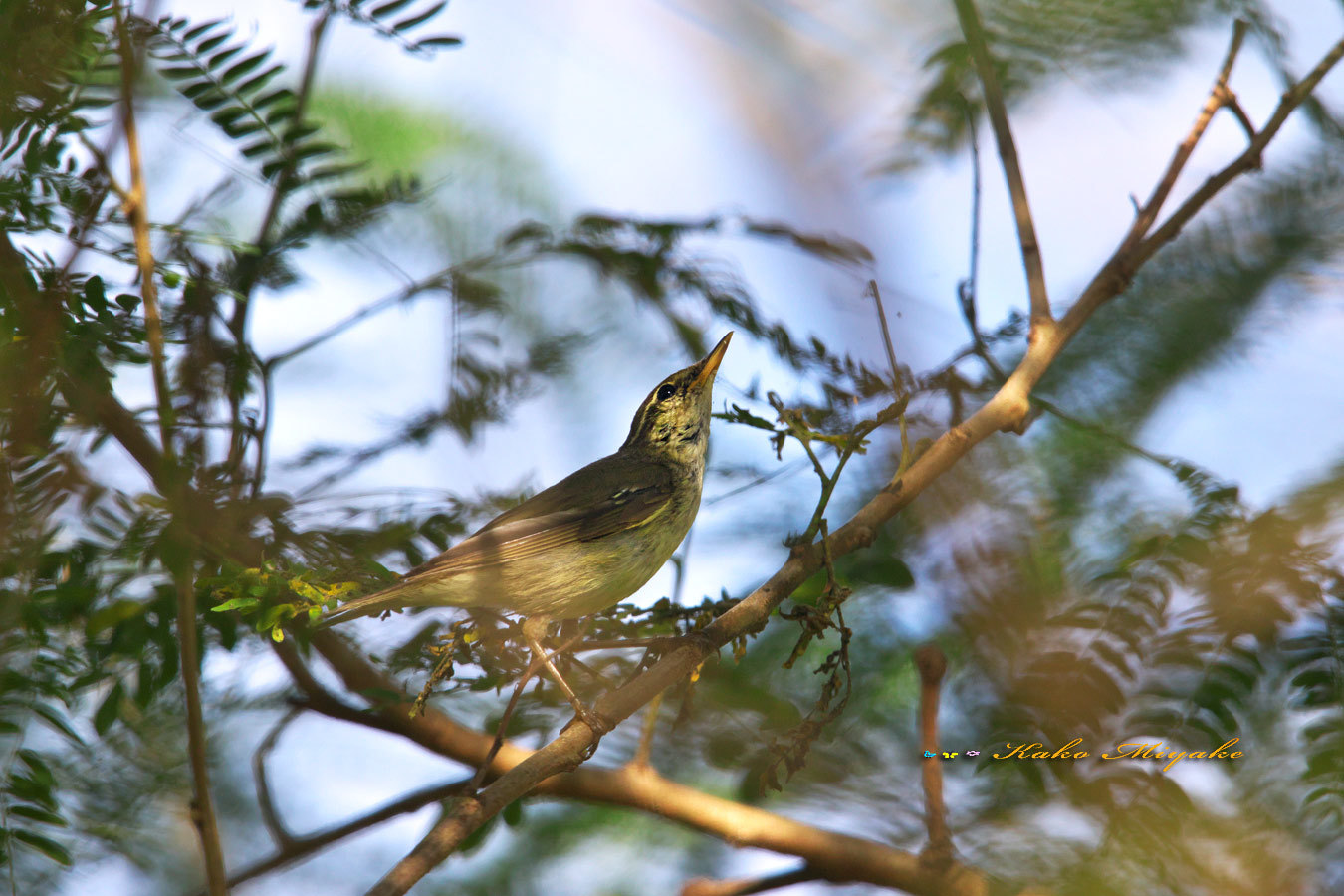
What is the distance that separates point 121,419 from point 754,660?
2.32m

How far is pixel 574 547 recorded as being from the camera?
4.14 meters

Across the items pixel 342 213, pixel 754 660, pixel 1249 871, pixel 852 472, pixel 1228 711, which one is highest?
pixel 342 213

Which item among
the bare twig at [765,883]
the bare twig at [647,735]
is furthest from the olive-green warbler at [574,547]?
the bare twig at [765,883]

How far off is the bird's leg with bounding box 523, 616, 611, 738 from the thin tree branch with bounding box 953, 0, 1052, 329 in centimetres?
178

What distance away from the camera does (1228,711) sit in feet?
7.52

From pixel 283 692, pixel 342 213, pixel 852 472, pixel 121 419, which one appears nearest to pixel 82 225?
pixel 121 419

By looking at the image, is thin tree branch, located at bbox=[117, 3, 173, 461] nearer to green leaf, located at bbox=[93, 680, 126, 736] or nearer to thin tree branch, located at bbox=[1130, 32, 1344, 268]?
green leaf, located at bbox=[93, 680, 126, 736]

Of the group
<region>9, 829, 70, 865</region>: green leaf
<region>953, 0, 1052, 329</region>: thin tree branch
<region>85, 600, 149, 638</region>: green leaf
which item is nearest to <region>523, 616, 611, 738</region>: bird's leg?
<region>85, 600, 149, 638</region>: green leaf

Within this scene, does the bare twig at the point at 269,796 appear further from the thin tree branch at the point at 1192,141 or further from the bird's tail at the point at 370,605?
the thin tree branch at the point at 1192,141

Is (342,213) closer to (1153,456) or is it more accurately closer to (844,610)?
(844,610)

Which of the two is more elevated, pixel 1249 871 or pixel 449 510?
pixel 449 510

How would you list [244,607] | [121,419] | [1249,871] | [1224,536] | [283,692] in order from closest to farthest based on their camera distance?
[1249,871]
[244,607]
[1224,536]
[121,419]
[283,692]

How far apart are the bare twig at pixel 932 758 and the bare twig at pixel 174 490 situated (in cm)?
183

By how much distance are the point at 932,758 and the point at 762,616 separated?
0.59 m
